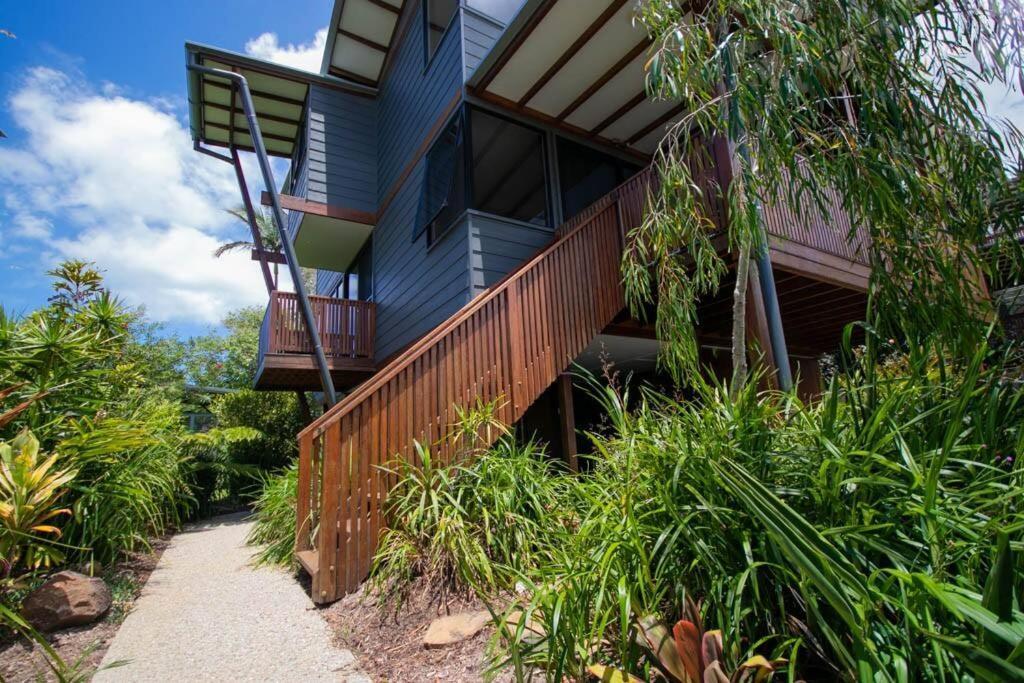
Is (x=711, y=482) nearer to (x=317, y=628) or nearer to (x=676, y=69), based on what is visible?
(x=676, y=69)

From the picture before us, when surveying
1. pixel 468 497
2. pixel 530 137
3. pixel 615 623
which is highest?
pixel 530 137

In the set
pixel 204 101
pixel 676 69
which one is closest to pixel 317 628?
pixel 676 69

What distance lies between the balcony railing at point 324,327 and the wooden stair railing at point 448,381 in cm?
458

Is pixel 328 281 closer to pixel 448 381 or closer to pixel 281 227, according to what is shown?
pixel 281 227

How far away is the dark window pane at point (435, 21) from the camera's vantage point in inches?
318

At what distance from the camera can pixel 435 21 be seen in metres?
8.22

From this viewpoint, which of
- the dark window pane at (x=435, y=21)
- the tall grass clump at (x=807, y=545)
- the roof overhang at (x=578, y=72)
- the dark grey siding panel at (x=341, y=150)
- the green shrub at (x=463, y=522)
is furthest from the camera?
the dark grey siding panel at (x=341, y=150)

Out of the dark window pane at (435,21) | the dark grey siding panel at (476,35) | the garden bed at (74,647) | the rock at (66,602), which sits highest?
the dark window pane at (435,21)

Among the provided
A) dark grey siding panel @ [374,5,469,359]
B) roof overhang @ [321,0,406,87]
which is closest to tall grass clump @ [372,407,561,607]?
dark grey siding panel @ [374,5,469,359]

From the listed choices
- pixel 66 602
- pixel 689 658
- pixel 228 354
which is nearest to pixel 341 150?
pixel 66 602

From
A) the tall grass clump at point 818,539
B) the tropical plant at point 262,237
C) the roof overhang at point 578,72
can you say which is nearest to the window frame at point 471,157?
the roof overhang at point 578,72

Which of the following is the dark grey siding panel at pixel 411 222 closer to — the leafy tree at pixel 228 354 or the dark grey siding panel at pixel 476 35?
the dark grey siding panel at pixel 476 35

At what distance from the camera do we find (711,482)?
1.92 meters

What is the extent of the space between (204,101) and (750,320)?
1105cm
